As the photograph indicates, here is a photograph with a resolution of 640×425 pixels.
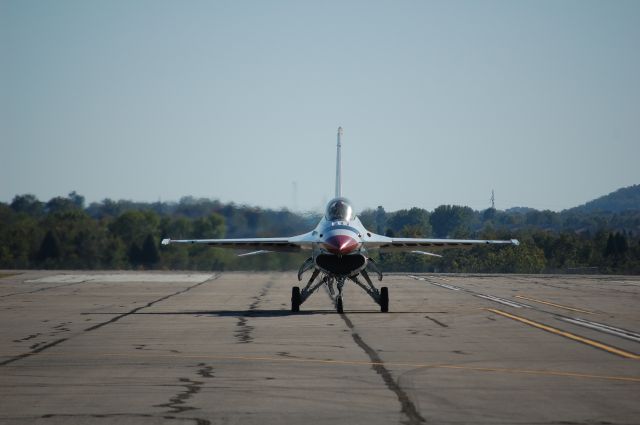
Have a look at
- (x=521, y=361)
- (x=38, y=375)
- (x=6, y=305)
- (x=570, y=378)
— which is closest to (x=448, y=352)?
(x=521, y=361)

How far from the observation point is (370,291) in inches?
1284

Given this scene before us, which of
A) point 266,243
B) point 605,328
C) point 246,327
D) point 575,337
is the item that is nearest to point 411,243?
point 266,243

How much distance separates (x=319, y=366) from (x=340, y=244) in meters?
11.3

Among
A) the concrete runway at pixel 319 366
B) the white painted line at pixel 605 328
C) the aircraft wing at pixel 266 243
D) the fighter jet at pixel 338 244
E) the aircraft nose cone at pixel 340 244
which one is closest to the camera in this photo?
the concrete runway at pixel 319 366

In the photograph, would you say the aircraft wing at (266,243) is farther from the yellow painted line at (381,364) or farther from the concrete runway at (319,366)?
the yellow painted line at (381,364)

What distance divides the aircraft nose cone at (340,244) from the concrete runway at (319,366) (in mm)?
2096

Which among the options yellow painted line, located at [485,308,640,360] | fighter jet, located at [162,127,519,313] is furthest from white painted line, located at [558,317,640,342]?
fighter jet, located at [162,127,519,313]

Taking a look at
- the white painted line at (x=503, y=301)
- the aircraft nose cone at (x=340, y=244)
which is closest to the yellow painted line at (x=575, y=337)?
the white painted line at (x=503, y=301)

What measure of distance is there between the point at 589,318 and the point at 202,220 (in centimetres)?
5400

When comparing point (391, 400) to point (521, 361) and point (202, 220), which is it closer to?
point (521, 361)

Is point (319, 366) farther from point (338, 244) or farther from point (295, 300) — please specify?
point (295, 300)

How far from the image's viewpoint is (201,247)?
312ft

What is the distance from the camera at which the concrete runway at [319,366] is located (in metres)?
12.7

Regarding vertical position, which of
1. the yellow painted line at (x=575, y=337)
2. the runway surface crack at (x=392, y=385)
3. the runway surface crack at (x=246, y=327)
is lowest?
the runway surface crack at (x=392, y=385)
